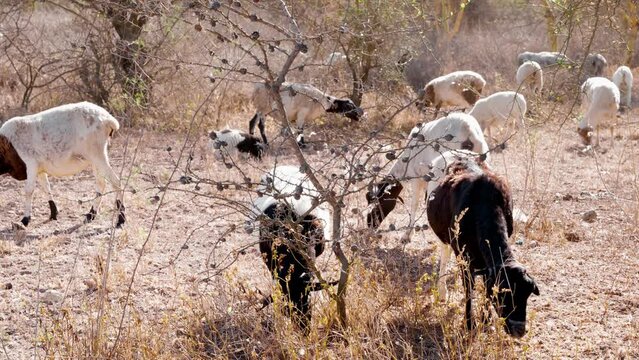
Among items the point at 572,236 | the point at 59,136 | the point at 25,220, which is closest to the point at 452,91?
the point at 572,236

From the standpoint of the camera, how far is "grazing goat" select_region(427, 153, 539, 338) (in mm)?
4258

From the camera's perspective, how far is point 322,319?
465cm

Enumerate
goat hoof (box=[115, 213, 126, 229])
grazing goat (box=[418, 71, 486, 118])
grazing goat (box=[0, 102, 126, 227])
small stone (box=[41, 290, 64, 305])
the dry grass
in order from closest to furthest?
the dry grass → small stone (box=[41, 290, 64, 305]) → goat hoof (box=[115, 213, 126, 229]) → grazing goat (box=[0, 102, 126, 227]) → grazing goat (box=[418, 71, 486, 118])

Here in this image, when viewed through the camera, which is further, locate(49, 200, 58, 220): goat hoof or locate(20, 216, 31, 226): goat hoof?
locate(49, 200, 58, 220): goat hoof

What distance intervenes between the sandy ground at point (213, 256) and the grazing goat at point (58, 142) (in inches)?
20.8

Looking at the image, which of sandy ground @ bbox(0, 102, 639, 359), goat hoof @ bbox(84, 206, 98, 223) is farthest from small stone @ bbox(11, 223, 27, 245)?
goat hoof @ bbox(84, 206, 98, 223)

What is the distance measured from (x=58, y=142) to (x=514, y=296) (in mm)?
5168

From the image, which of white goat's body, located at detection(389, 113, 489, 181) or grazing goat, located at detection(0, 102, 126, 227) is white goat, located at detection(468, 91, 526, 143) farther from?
grazing goat, located at detection(0, 102, 126, 227)

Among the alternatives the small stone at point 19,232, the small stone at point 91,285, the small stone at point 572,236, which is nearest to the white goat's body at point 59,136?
the small stone at point 19,232

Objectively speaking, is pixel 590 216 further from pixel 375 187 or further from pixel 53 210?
pixel 53 210

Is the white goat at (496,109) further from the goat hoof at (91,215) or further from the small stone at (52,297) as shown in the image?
the small stone at (52,297)

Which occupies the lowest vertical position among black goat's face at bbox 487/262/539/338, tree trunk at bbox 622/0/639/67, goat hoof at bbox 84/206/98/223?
goat hoof at bbox 84/206/98/223

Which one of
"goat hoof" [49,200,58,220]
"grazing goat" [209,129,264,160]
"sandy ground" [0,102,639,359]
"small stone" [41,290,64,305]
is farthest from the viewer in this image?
"grazing goat" [209,129,264,160]

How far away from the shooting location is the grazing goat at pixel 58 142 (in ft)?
25.6
